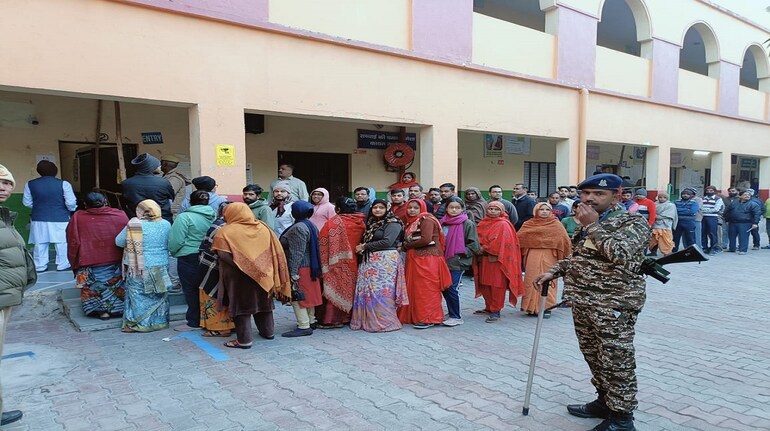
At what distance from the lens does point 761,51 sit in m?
16.5

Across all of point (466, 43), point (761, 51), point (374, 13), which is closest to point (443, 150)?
point (466, 43)

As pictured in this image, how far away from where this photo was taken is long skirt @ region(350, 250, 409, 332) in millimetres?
5520

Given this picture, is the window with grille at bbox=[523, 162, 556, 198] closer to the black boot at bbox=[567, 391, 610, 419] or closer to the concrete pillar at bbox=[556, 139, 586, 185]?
the concrete pillar at bbox=[556, 139, 586, 185]

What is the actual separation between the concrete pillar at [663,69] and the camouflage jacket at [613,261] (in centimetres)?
1163

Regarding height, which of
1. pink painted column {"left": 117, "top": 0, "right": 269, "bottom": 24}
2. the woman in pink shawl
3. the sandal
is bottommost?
the sandal

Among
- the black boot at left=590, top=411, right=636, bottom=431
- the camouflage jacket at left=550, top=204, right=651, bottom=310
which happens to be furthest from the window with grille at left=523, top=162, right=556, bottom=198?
the black boot at left=590, top=411, right=636, bottom=431

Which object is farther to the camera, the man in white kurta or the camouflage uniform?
the man in white kurta

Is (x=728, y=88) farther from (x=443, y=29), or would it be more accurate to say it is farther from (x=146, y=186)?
(x=146, y=186)

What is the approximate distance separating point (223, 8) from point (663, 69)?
37.3 feet

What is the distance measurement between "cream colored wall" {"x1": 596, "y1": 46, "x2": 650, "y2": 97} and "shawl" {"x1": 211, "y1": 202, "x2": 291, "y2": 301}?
9831 millimetres

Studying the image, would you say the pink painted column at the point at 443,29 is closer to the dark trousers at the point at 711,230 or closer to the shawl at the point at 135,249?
the shawl at the point at 135,249

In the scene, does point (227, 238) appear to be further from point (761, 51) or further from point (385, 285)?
point (761, 51)

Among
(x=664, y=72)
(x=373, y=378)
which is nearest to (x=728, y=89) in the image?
(x=664, y=72)

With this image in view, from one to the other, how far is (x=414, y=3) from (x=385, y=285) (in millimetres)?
5427
